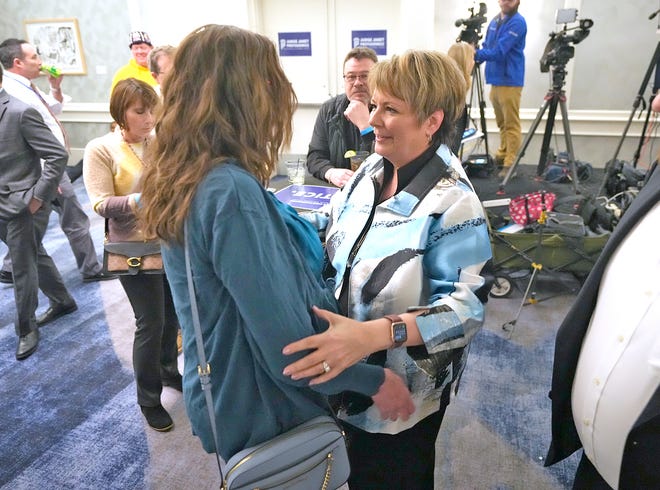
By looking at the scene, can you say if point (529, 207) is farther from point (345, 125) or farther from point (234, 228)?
point (234, 228)

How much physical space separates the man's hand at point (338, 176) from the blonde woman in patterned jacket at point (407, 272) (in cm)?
97

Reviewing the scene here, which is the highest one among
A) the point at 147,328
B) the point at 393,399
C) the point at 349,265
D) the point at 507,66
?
the point at 507,66

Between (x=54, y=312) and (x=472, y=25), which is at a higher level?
(x=472, y=25)

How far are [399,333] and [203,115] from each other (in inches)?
21.1

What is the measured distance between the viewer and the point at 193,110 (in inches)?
31.9

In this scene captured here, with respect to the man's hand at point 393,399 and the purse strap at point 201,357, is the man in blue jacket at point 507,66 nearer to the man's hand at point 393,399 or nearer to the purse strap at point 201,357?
the man's hand at point 393,399

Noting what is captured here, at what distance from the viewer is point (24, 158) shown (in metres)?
2.40

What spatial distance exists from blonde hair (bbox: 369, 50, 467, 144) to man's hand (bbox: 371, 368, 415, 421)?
1.91 ft

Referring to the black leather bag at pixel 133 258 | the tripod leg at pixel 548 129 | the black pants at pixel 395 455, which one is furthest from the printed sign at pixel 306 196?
the tripod leg at pixel 548 129

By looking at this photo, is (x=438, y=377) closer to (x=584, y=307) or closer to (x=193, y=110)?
(x=584, y=307)

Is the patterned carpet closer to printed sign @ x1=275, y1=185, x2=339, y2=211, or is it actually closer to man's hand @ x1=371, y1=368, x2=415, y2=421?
man's hand @ x1=371, y1=368, x2=415, y2=421

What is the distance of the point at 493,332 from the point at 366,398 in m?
1.76

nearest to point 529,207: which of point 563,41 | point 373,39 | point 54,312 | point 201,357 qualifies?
point 563,41

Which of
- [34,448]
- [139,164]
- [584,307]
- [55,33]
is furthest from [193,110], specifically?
[55,33]
